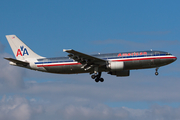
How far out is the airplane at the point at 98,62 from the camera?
4875 cm

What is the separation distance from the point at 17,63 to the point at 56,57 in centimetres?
683

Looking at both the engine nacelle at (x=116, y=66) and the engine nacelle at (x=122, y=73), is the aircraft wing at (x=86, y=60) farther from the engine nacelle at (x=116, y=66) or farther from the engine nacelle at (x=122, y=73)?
the engine nacelle at (x=122, y=73)

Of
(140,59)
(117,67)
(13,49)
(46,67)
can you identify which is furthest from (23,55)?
(140,59)

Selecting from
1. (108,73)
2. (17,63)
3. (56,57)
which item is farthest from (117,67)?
(17,63)

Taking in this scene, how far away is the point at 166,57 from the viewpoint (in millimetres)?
49656

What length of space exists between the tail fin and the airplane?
22 cm

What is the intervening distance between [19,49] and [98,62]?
1555cm

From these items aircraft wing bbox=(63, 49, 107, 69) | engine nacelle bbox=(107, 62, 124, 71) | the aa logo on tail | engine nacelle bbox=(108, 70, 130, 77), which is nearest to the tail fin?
the aa logo on tail

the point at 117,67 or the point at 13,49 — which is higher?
the point at 13,49

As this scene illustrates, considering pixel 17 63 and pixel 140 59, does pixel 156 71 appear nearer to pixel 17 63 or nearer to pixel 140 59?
pixel 140 59

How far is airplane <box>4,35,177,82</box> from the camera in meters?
48.8

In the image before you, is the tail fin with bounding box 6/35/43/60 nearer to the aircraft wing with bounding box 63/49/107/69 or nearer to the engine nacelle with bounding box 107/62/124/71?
the aircraft wing with bounding box 63/49/107/69

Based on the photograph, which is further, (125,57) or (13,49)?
(13,49)

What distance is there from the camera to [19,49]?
5462 cm
